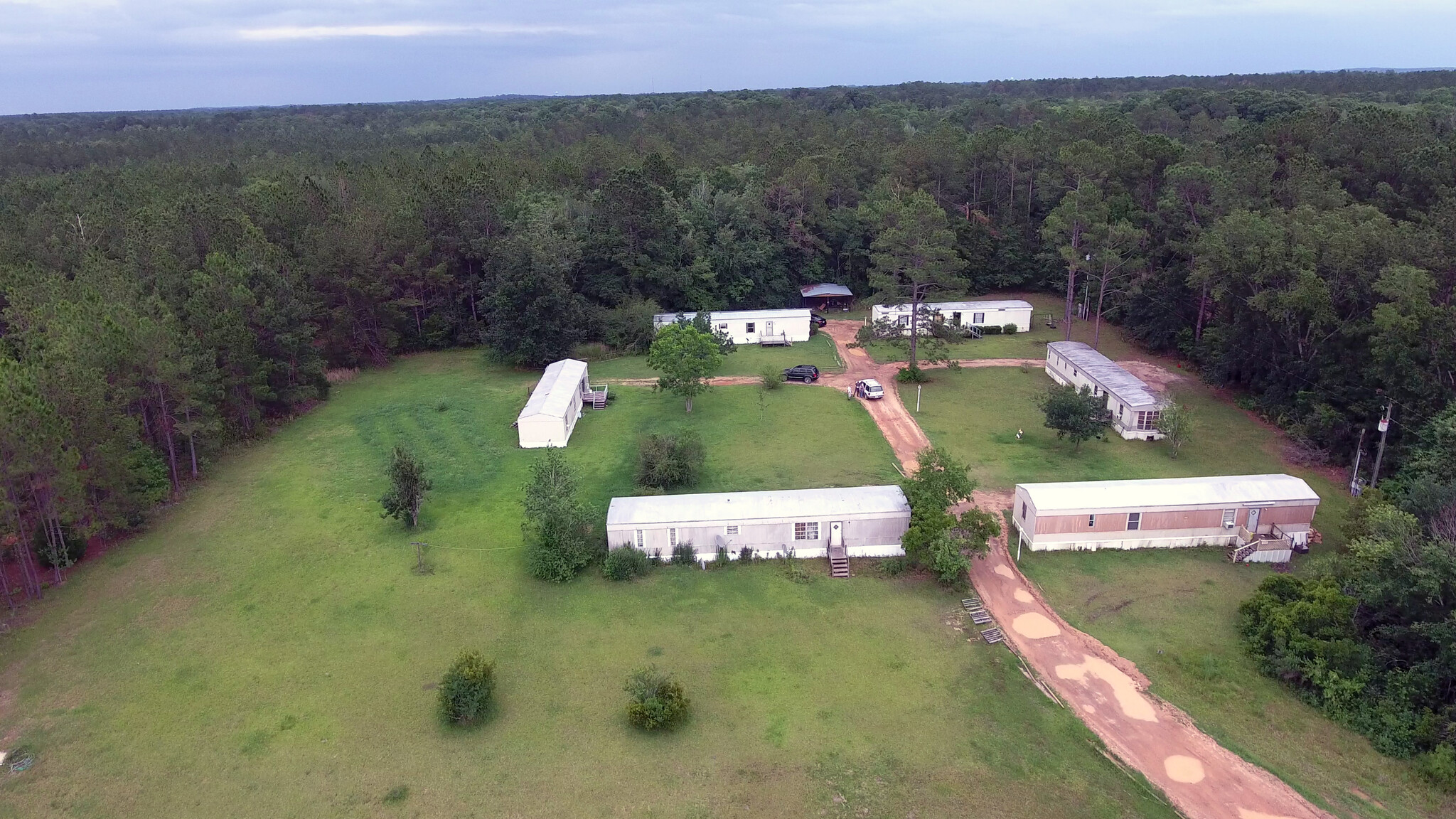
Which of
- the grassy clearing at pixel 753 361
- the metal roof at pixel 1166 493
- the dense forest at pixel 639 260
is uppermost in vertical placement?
the dense forest at pixel 639 260

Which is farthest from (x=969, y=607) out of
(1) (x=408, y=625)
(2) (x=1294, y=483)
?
(1) (x=408, y=625)

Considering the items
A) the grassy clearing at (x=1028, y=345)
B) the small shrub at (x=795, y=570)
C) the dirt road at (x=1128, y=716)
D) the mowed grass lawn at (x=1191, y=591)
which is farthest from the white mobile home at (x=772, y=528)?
the grassy clearing at (x=1028, y=345)

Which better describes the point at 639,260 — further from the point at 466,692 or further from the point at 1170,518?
the point at 466,692

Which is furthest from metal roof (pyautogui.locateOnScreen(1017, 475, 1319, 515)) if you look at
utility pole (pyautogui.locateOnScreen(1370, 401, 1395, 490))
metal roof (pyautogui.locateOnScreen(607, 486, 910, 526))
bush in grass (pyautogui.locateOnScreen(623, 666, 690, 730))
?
bush in grass (pyautogui.locateOnScreen(623, 666, 690, 730))

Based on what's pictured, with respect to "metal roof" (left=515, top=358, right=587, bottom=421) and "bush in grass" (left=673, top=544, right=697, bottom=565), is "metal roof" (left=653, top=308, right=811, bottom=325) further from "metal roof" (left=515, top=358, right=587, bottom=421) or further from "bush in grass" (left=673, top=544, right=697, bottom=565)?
"bush in grass" (left=673, top=544, right=697, bottom=565)

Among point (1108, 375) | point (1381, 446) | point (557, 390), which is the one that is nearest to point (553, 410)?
point (557, 390)

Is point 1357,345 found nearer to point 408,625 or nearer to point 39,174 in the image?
point 408,625

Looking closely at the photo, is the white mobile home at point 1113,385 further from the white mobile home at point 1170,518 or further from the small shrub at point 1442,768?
the small shrub at point 1442,768
